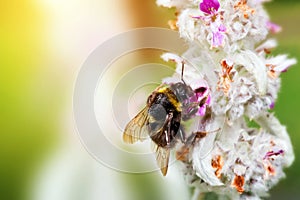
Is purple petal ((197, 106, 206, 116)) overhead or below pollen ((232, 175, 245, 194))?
overhead

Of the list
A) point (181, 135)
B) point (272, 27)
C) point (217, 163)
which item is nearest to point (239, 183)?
point (217, 163)

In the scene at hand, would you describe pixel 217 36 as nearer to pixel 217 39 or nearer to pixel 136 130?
pixel 217 39

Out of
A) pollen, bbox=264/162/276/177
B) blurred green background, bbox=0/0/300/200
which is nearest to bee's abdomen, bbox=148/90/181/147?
pollen, bbox=264/162/276/177

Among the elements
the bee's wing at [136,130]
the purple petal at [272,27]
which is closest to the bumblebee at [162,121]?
the bee's wing at [136,130]

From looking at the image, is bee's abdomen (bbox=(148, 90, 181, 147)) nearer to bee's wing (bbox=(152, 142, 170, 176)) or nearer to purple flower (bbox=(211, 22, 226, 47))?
bee's wing (bbox=(152, 142, 170, 176))

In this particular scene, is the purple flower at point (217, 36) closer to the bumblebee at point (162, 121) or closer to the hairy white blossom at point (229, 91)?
the hairy white blossom at point (229, 91)
